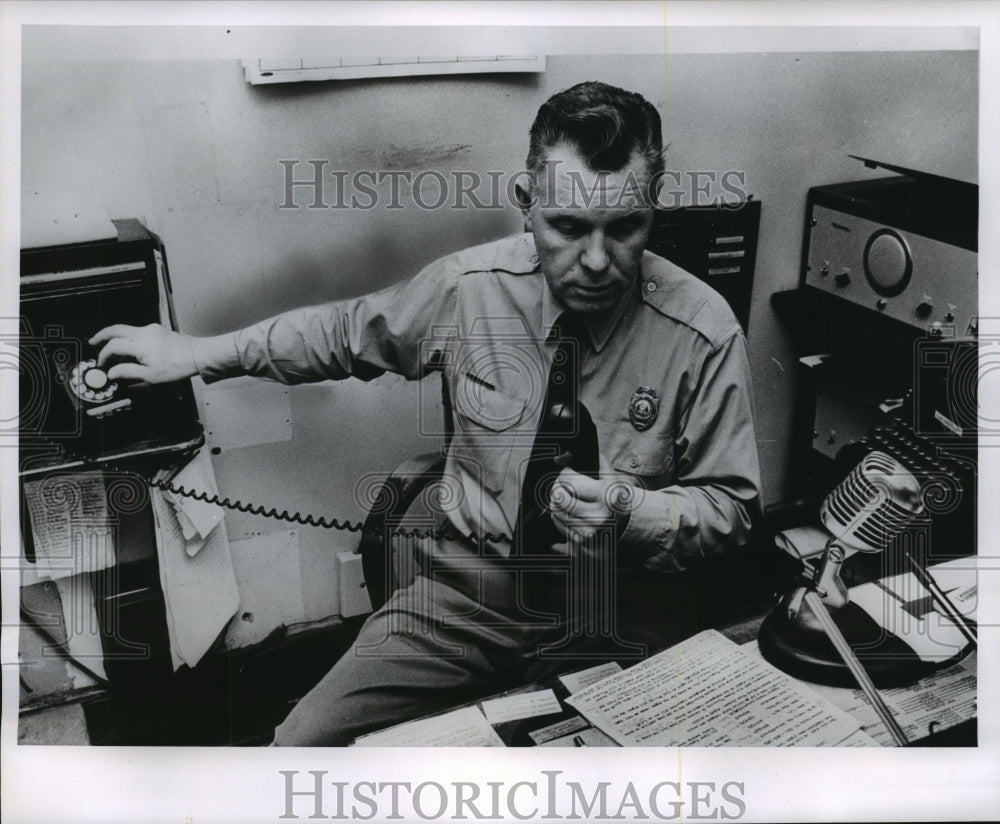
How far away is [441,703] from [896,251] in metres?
1.38

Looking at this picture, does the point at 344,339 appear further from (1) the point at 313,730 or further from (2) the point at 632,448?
(1) the point at 313,730

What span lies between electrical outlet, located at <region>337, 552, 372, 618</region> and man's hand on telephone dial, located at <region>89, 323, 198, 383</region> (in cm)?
52

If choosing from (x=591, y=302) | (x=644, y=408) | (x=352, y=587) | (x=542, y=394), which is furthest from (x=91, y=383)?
(x=644, y=408)

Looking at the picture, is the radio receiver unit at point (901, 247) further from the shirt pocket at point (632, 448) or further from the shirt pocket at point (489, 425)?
the shirt pocket at point (489, 425)

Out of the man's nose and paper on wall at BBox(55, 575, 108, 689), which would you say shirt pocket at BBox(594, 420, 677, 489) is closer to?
the man's nose

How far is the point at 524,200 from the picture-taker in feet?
7.69

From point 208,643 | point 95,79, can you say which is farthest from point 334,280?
point 208,643

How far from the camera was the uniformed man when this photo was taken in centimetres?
233

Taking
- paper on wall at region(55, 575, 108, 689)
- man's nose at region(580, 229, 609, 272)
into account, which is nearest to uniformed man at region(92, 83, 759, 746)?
man's nose at region(580, 229, 609, 272)

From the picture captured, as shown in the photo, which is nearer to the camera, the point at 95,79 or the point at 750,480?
the point at 95,79

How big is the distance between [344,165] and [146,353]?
570 mm

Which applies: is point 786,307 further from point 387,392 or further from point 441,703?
point 441,703

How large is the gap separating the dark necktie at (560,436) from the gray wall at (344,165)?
24 cm

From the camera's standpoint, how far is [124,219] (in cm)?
228
